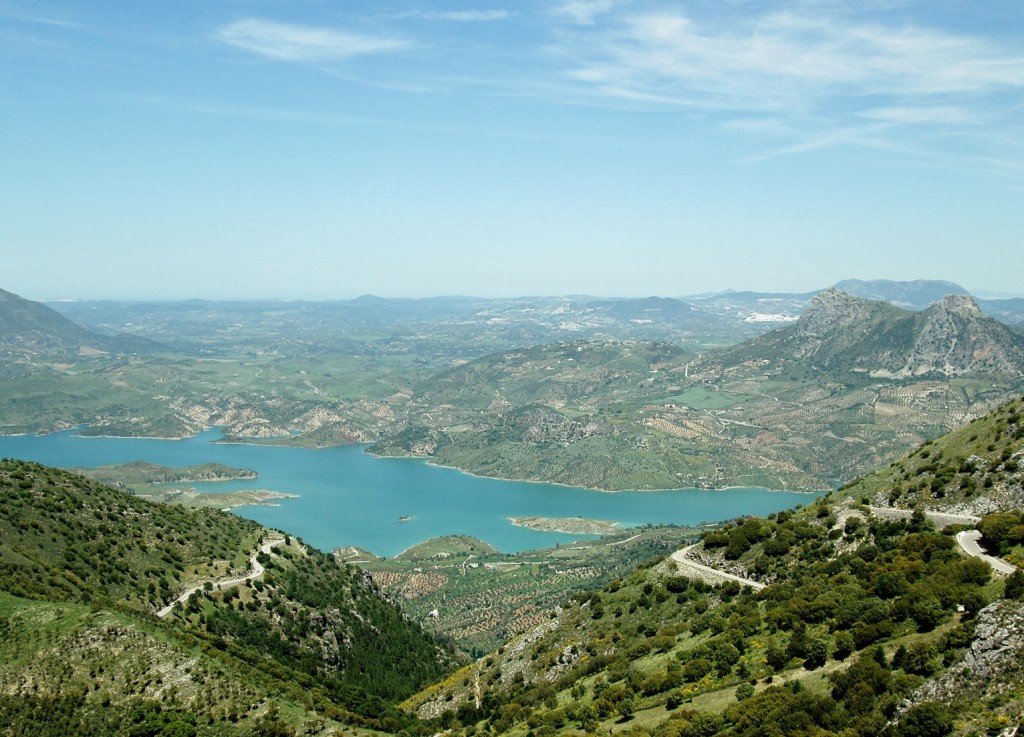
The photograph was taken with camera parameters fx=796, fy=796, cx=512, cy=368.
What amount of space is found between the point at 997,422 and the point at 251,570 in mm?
55160

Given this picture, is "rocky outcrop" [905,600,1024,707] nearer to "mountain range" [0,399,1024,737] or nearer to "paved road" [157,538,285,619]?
"mountain range" [0,399,1024,737]

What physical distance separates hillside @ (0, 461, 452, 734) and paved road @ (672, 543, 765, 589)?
19109 mm

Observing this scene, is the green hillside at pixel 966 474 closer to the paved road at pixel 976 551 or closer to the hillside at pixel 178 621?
the paved road at pixel 976 551

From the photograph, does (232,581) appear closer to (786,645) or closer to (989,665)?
(786,645)

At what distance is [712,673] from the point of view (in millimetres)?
31453

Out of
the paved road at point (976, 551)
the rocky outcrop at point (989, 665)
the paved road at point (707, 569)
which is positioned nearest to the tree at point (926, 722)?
the rocky outcrop at point (989, 665)

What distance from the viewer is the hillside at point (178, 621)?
37.2 metres

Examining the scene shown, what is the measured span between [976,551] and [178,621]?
4533 centimetres

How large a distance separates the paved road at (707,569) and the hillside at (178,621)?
1911cm

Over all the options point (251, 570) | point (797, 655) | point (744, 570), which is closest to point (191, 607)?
point (251, 570)

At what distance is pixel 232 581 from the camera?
61312 mm

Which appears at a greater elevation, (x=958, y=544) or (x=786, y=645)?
(x=958, y=544)

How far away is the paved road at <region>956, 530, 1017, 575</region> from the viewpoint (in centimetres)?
2948

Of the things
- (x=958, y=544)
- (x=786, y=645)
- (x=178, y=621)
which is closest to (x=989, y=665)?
(x=786, y=645)
